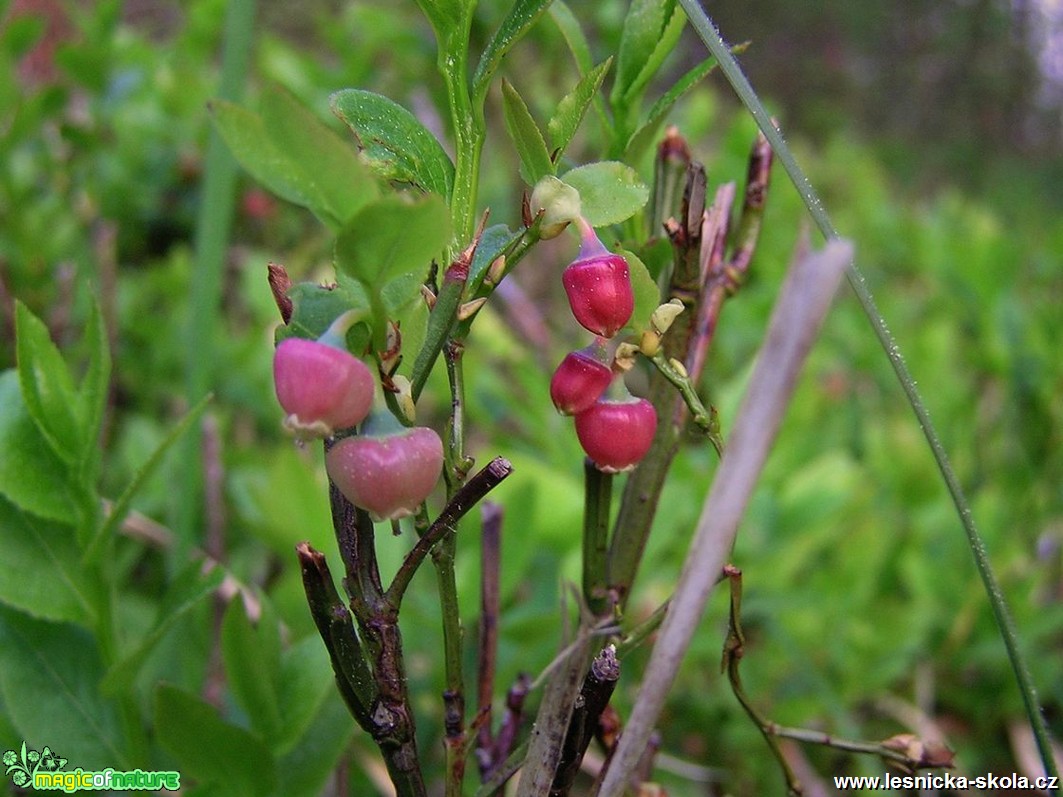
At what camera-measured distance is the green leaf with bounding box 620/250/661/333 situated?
406 millimetres

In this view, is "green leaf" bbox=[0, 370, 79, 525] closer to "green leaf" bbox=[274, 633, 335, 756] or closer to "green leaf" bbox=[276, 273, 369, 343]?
"green leaf" bbox=[274, 633, 335, 756]

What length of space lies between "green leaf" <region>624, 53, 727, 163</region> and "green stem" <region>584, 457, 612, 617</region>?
0.54ft

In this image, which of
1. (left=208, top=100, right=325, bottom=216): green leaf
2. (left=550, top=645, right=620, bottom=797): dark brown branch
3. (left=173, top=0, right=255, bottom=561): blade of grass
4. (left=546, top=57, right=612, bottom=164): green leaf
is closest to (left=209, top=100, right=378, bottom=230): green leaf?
(left=208, top=100, right=325, bottom=216): green leaf

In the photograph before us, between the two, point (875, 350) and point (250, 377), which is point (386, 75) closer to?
point (250, 377)

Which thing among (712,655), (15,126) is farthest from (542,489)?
(15,126)

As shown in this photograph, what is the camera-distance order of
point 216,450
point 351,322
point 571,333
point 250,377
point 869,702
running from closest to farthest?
point 351,322, point 216,450, point 869,702, point 250,377, point 571,333

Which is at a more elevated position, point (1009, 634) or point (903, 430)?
point (903, 430)

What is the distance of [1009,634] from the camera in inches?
15.8

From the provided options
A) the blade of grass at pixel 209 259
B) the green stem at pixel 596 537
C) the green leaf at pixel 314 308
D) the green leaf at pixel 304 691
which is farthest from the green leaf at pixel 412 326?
the blade of grass at pixel 209 259

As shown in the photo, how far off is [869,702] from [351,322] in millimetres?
999

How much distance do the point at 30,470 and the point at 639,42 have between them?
407mm

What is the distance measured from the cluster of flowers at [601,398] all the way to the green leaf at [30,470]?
304mm

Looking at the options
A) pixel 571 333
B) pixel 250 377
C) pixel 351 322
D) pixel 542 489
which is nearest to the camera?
pixel 351 322

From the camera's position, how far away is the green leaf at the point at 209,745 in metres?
0.47
